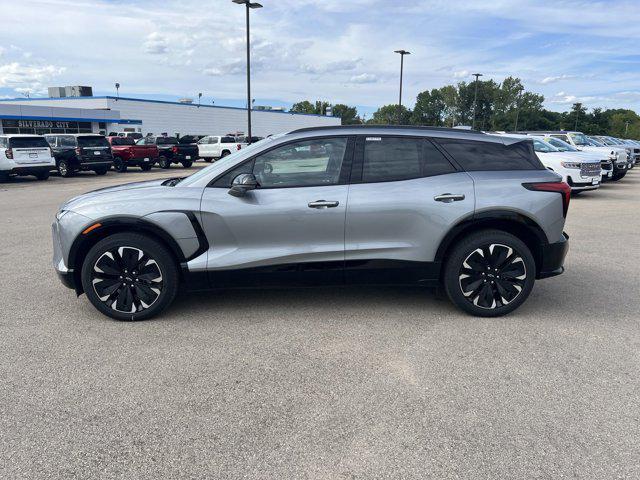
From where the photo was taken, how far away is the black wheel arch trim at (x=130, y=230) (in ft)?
14.2

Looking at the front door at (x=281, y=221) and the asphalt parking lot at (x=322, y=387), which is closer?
the asphalt parking lot at (x=322, y=387)

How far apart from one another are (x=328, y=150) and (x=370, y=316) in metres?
1.56

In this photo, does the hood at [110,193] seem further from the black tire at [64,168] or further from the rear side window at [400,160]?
the black tire at [64,168]

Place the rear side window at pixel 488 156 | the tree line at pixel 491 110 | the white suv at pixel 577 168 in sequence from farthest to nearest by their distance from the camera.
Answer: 1. the tree line at pixel 491 110
2. the white suv at pixel 577 168
3. the rear side window at pixel 488 156

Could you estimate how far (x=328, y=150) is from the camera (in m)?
4.56

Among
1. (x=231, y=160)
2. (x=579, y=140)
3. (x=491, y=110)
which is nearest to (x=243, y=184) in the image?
(x=231, y=160)

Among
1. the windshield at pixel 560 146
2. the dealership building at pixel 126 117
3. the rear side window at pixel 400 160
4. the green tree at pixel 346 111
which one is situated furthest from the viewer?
the green tree at pixel 346 111

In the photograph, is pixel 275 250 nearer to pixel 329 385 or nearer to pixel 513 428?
pixel 329 385

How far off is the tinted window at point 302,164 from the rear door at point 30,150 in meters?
17.1

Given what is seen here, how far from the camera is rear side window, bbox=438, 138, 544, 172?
4617mm

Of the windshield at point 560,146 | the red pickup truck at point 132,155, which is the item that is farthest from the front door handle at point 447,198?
the red pickup truck at point 132,155

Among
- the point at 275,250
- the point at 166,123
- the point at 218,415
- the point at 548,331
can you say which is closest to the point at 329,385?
the point at 218,415

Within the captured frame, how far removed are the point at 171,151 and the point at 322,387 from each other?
2548 cm

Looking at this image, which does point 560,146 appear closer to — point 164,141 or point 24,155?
point 24,155
